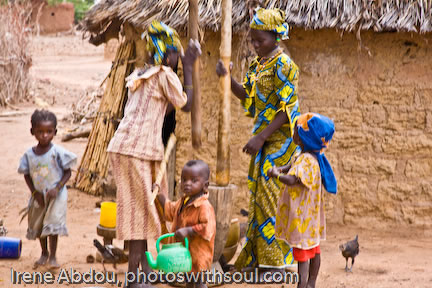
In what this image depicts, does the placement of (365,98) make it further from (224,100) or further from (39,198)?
(39,198)

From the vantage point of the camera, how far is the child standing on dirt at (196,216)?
379cm

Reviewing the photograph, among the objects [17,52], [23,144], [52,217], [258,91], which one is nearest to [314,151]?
[258,91]

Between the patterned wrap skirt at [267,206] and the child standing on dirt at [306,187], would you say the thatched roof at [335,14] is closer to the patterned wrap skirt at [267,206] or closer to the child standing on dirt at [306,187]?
the patterned wrap skirt at [267,206]

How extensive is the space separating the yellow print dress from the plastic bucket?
1.73 meters

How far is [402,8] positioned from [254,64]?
195cm

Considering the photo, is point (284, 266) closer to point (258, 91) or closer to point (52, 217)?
point (258, 91)

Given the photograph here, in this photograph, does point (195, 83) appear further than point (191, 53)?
Yes

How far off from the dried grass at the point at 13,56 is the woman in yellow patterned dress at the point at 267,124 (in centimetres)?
1013

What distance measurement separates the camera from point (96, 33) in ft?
24.9

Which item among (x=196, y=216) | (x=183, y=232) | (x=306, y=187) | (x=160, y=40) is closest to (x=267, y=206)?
(x=306, y=187)

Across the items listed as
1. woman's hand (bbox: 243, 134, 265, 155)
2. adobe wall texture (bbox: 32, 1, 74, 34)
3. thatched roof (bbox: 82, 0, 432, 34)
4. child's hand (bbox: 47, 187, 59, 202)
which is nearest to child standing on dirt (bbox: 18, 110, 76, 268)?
child's hand (bbox: 47, 187, 59, 202)

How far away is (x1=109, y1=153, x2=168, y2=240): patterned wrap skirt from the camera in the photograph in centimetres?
393

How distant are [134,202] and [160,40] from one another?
1.02 m

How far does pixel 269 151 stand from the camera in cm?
438
